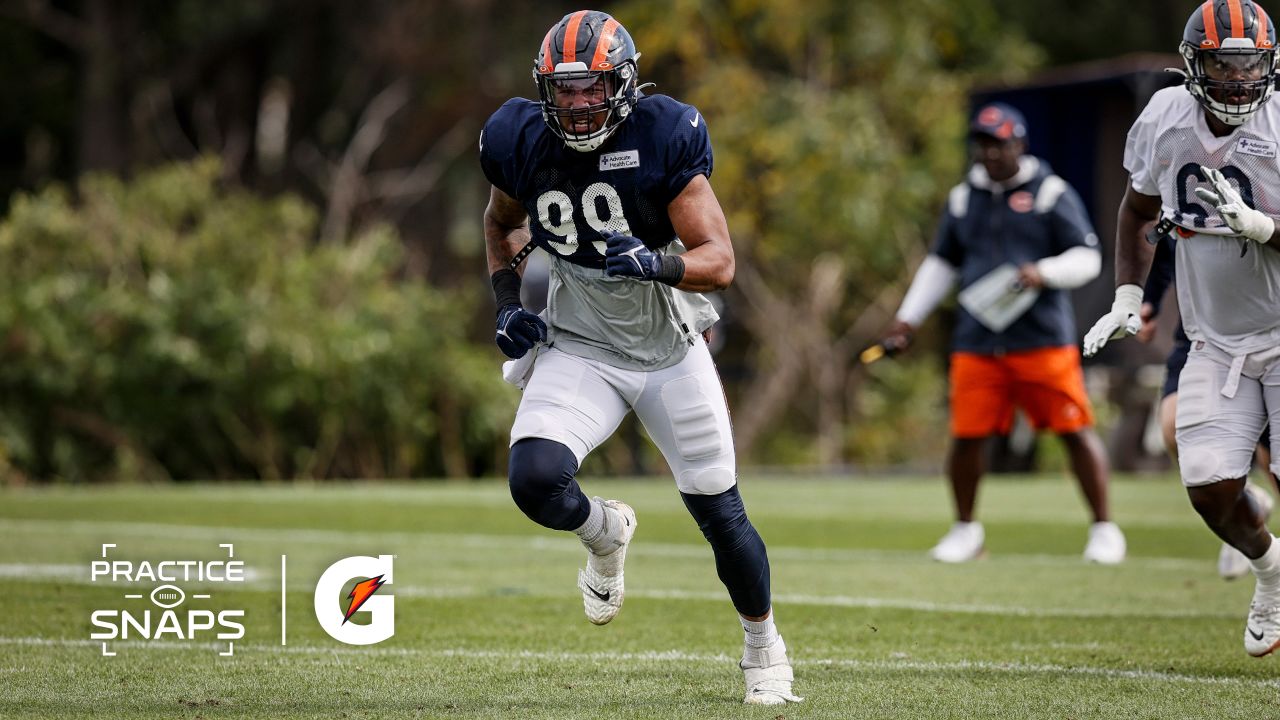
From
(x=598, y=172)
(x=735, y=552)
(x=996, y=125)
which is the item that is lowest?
(x=735, y=552)

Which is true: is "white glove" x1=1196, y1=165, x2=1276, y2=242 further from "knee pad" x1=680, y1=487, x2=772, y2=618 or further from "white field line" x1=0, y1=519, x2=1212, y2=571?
"white field line" x1=0, y1=519, x2=1212, y2=571

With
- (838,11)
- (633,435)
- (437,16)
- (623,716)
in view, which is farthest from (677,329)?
(437,16)

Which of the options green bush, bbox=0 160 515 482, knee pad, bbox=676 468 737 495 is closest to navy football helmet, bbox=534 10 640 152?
knee pad, bbox=676 468 737 495

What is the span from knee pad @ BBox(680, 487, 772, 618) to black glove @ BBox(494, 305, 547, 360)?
687mm

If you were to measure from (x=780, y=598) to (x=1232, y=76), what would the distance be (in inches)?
124

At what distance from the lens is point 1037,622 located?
22.3 feet

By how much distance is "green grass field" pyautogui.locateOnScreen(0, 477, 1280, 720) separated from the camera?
5086 mm

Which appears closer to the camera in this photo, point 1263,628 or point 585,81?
point 585,81

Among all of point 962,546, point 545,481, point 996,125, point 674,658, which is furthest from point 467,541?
point 545,481

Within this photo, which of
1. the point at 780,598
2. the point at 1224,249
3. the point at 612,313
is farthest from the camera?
the point at 780,598

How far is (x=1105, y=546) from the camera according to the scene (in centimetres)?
891

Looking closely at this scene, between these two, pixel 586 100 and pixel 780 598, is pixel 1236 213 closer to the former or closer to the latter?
pixel 586 100

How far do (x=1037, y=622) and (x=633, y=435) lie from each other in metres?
11.8

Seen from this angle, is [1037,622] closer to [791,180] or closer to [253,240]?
[253,240]
